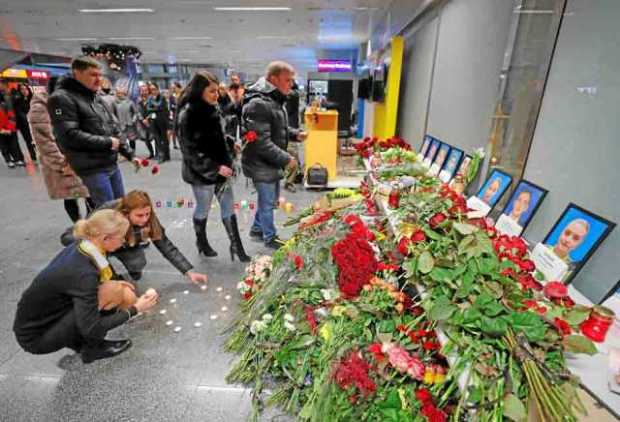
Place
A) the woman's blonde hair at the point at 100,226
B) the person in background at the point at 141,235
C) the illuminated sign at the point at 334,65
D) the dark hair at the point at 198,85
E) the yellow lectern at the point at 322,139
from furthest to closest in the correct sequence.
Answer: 1. the illuminated sign at the point at 334,65
2. the yellow lectern at the point at 322,139
3. the dark hair at the point at 198,85
4. the person in background at the point at 141,235
5. the woman's blonde hair at the point at 100,226

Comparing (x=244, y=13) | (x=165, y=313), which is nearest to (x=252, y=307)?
(x=165, y=313)

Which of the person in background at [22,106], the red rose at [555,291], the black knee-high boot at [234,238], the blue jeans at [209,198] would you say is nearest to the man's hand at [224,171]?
the blue jeans at [209,198]

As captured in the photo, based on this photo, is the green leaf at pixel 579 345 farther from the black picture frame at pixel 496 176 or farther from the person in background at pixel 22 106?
the person in background at pixel 22 106

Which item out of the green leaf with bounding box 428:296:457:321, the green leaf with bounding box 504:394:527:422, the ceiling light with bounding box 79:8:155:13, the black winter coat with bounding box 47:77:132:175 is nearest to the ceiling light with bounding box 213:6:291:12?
the ceiling light with bounding box 79:8:155:13

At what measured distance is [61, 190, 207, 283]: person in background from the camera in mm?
1837

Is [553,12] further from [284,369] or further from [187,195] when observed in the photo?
[187,195]

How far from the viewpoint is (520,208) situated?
1.46m

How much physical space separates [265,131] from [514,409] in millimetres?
2108

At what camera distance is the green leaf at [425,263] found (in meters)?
1.03

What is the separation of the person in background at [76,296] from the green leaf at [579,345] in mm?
1628

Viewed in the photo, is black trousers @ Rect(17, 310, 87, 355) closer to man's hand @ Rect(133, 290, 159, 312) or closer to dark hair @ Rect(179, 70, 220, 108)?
man's hand @ Rect(133, 290, 159, 312)

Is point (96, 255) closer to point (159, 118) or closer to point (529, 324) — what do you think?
point (529, 324)

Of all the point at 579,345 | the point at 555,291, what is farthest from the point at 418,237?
the point at 579,345

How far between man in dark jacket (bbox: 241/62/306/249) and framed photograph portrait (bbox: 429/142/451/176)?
3.68 ft
